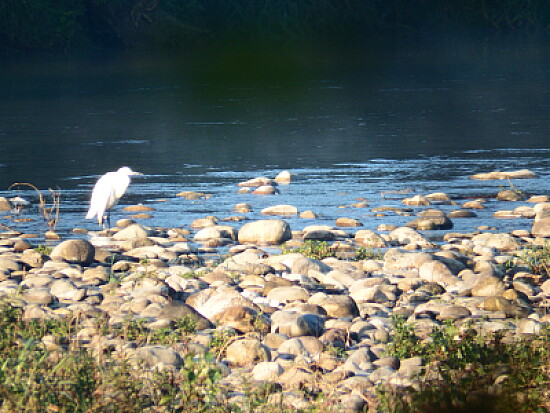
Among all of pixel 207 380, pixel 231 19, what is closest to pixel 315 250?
pixel 207 380

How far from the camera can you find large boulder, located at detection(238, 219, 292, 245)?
27.1 feet

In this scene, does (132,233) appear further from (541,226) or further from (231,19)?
(231,19)

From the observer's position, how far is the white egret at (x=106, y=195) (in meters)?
9.09

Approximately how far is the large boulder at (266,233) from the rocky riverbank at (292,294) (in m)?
0.01

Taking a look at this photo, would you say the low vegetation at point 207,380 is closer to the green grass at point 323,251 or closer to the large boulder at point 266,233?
the green grass at point 323,251

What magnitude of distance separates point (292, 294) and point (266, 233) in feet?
6.41

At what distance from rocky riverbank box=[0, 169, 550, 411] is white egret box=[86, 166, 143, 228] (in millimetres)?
322

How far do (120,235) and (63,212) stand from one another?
60.4 inches

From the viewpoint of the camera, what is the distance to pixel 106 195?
29.8 ft

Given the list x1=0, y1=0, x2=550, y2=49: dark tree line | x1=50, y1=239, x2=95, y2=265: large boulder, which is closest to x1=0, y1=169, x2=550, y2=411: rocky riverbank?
x1=50, y1=239, x2=95, y2=265: large boulder

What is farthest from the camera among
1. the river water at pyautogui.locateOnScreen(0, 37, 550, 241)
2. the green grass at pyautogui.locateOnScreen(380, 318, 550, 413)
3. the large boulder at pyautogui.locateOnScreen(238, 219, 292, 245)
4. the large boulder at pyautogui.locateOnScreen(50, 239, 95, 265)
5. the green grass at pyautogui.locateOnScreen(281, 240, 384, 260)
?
the river water at pyautogui.locateOnScreen(0, 37, 550, 241)

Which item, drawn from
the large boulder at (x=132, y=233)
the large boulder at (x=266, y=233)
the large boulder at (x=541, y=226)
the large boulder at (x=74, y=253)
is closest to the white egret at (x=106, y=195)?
the large boulder at (x=132, y=233)

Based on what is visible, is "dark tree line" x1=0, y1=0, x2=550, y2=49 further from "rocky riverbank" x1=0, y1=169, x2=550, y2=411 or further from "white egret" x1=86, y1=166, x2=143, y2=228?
"rocky riverbank" x1=0, y1=169, x2=550, y2=411

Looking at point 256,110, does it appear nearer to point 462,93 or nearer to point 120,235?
point 462,93
